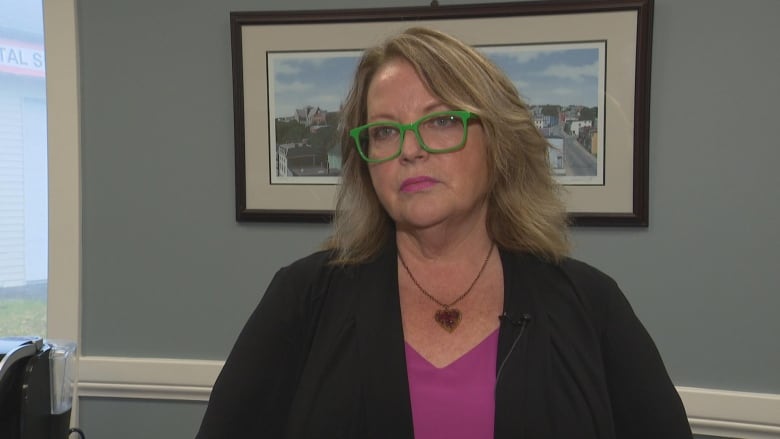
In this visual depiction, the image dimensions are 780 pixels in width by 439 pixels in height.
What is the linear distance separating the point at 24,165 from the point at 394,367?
1.71 m

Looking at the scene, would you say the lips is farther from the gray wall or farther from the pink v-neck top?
the gray wall

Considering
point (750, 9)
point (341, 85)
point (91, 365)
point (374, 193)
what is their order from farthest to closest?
1. point (91, 365)
2. point (341, 85)
3. point (750, 9)
4. point (374, 193)

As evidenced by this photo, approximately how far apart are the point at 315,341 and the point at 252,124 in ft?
3.22

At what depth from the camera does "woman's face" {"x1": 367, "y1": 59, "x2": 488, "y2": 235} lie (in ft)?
3.38

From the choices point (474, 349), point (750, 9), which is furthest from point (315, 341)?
point (750, 9)

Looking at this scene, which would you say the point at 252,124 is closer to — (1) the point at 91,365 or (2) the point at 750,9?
(1) the point at 91,365

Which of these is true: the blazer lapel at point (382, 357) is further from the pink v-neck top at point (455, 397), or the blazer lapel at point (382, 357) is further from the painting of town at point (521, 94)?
the painting of town at point (521, 94)

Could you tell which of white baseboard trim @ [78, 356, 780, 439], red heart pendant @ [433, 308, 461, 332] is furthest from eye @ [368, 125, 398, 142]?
white baseboard trim @ [78, 356, 780, 439]

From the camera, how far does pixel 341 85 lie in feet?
6.04

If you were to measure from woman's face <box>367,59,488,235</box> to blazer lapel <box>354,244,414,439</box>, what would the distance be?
136 mm

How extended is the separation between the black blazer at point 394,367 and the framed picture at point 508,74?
0.67 metres

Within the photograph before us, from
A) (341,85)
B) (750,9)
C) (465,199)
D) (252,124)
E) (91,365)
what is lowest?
(91,365)

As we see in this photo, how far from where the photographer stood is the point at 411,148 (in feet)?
3.37

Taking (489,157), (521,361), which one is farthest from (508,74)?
(521,361)
